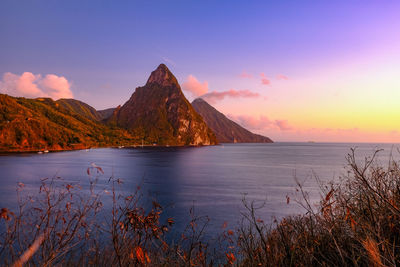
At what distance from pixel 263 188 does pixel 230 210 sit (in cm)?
1470

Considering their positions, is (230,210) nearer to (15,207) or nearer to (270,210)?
(270,210)

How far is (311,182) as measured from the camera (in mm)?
44906

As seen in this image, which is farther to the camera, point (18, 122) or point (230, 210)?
point (18, 122)

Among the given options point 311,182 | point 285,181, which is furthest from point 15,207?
point 311,182

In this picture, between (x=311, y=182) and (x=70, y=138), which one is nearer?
(x=311, y=182)

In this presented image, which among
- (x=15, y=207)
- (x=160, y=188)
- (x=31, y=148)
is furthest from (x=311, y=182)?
(x=31, y=148)

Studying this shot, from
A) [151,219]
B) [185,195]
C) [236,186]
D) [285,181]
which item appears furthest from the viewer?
[285,181]

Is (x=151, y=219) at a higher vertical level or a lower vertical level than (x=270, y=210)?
higher

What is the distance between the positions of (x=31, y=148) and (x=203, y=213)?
6158 inches

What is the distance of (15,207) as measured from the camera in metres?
27.9

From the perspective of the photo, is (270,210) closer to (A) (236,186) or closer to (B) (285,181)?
(A) (236,186)

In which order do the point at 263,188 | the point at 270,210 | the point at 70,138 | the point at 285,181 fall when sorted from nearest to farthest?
the point at 270,210, the point at 263,188, the point at 285,181, the point at 70,138

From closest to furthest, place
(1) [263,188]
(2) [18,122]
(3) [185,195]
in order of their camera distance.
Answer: (3) [185,195], (1) [263,188], (2) [18,122]

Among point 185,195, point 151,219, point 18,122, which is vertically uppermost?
point 18,122
